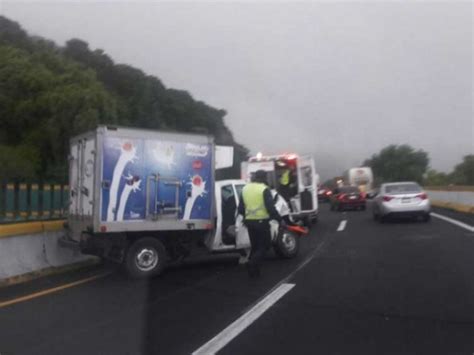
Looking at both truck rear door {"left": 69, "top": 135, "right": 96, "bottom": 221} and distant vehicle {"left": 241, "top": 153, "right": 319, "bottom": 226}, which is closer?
truck rear door {"left": 69, "top": 135, "right": 96, "bottom": 221}

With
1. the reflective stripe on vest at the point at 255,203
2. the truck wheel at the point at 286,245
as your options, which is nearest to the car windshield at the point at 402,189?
the truck wheel at the point at 286,245

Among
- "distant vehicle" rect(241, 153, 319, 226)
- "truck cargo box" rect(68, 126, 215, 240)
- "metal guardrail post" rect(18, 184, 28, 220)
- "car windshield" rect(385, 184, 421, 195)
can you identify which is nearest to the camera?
"truck cargo box" rect(68, 126, 215, 240)

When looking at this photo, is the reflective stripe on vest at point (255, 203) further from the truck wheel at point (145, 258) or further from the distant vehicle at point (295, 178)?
the distant vehicle at point (295, 178)

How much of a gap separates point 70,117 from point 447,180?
2874 inches

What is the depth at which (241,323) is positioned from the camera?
941 cm

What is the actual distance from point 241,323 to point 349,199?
104 ft

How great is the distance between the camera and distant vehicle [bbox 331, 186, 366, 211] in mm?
40438

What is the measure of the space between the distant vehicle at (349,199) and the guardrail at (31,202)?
24354mm

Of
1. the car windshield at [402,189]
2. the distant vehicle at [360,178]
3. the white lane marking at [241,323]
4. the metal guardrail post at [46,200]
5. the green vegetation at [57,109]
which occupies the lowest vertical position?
the white lane marking at [241,323]

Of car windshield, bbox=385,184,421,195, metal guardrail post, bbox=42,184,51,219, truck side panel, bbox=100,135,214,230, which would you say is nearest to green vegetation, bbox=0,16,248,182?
Result: car windshield, bbox=385,184,421,195

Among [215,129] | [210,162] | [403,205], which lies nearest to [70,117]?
[215,129]

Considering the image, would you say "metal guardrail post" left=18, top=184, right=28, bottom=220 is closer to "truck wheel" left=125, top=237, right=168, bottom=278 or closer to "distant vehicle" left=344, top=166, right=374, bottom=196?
"truck wheel" left=125, top=237, right=168, bottom=278

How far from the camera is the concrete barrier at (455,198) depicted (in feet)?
107

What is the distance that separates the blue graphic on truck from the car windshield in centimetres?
1449
